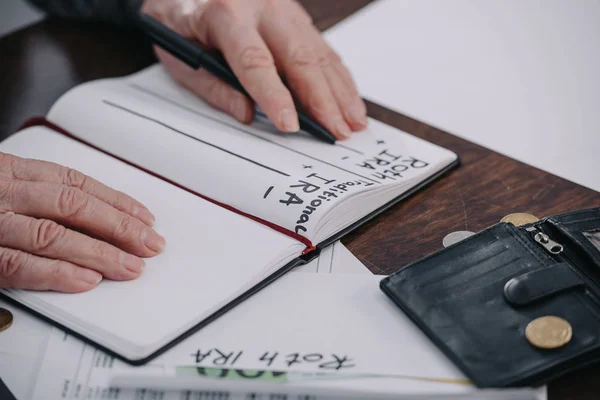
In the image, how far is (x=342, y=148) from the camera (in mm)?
1053

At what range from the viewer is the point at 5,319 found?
0.81 m

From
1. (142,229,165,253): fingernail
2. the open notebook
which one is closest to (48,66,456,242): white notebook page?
the open notebook

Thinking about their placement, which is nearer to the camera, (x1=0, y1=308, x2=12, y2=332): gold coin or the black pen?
(x1=0, y1=308, x2=12, y2=332): gold coin

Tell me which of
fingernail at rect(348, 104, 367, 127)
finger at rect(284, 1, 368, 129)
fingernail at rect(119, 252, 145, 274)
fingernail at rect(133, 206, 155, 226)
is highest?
finger at rect(284, 1, 368, 129)

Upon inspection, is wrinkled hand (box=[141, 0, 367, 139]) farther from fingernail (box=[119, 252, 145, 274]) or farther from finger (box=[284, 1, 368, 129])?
fingernail (box=[119, 252, 145, 274])

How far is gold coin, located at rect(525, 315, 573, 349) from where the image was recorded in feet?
2.30

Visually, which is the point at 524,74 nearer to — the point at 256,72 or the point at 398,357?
the point at 256,72

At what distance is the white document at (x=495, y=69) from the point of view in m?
1.11

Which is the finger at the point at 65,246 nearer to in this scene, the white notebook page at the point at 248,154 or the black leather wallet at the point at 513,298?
the white notebook page at the point at 248,154

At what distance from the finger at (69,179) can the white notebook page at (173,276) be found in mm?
33

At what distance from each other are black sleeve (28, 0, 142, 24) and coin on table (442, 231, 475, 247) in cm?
79

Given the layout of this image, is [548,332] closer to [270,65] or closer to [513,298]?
[513,298]

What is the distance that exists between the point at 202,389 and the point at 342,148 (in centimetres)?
45

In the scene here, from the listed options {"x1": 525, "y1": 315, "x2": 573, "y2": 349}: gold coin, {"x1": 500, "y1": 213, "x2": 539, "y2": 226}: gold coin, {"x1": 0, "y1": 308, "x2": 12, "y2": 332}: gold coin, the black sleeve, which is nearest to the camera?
{"x1": 525, "y1": 315, "x2": 573, "y2": 349}: gold coin
